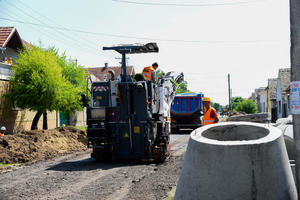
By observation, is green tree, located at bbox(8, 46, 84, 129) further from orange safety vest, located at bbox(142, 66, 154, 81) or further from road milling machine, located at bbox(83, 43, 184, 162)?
orange safety vest, located at bbox(142, 66, 154, 81)

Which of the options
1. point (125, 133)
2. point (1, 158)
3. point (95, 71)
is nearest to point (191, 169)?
point (125, 133)

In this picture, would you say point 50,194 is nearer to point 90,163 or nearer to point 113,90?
point 90,163

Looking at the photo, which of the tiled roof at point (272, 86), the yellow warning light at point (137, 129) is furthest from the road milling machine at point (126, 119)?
the tiled roof at point (272, 86)

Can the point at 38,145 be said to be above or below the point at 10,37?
below

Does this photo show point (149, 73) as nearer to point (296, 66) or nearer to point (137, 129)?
point (137, 129)

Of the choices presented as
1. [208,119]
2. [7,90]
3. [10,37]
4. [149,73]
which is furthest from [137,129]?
[10,37]

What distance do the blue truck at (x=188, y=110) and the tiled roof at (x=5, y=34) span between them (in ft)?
39.2

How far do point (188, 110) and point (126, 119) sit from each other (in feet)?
38.0

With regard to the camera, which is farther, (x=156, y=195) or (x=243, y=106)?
(x=243, y=106)

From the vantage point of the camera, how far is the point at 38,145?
12.6m

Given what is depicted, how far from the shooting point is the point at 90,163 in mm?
9906

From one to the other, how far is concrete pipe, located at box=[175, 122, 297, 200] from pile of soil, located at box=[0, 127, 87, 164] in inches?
329

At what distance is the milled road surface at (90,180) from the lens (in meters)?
6.12

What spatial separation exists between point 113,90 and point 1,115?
440 inches
